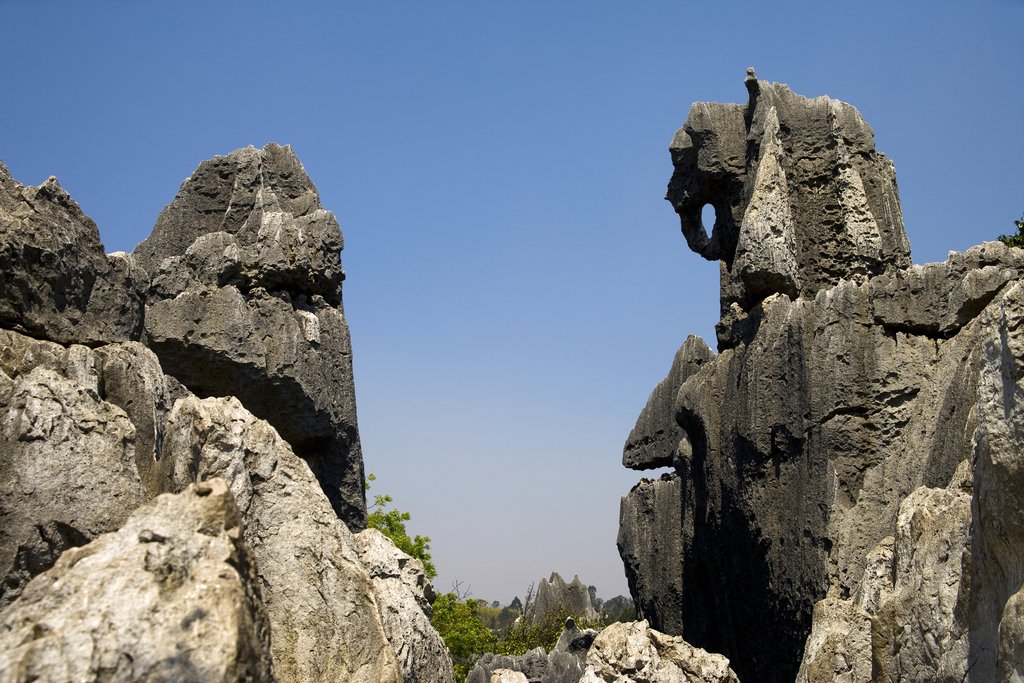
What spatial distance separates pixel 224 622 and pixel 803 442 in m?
10.2

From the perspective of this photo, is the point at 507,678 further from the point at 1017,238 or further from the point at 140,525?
the point at 1017,238

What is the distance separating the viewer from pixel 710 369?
1412 centimetres

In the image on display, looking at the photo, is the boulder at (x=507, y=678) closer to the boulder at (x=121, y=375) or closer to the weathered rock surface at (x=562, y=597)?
the boulder at (x=121, y=375)

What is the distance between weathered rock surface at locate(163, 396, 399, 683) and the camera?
4.42 m

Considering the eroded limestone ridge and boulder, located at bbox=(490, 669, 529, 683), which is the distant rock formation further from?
the eroded limestone ridge

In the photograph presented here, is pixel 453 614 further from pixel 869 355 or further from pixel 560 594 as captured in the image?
pixel 869 355

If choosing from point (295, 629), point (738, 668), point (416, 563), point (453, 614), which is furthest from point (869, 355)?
point (453, 614)

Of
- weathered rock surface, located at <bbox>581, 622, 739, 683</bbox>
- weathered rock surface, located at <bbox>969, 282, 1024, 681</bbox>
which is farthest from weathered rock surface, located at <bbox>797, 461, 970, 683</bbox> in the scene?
weathered rock surface, located at <bbox>581, 622, 739, 683</bbox>

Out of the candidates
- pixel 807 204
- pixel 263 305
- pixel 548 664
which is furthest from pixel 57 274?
pixel 548 664

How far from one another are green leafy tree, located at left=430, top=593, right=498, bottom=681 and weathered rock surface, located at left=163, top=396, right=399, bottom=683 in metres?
19.4

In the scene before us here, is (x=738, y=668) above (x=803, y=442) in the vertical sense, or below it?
below

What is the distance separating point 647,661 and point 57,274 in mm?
5029

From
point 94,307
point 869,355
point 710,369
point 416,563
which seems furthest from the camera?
point 710,369

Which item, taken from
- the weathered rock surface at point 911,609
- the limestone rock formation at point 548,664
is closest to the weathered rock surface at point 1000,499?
the weathered rock surface at point 911,609
